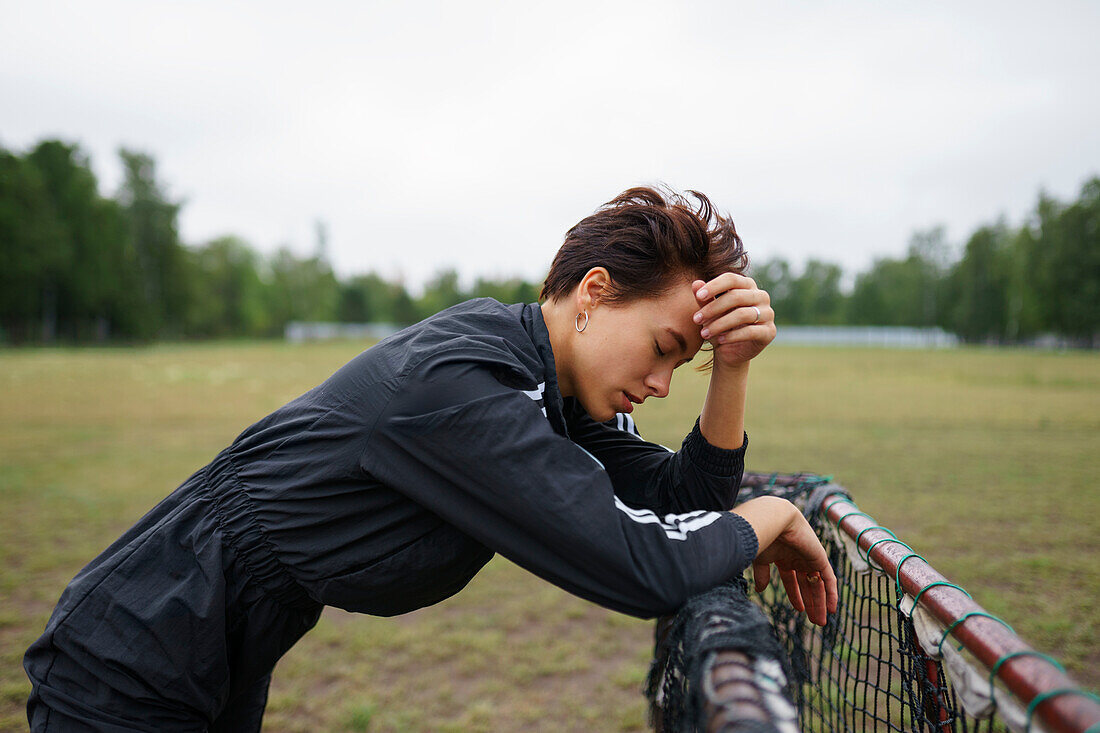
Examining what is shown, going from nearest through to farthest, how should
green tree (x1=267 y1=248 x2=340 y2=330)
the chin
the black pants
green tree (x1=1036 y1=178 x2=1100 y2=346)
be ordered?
the black pants → the chin → green tree (x1=1036 y1=178 x2=1100 y2=346) → green tree (x1=267 y1=248 x2=340 y2=330)

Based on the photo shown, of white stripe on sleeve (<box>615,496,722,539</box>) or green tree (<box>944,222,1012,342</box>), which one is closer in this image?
white stripe on sleeve (<box>615,496,722,539</box>)

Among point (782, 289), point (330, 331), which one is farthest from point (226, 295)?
point (782, 289)

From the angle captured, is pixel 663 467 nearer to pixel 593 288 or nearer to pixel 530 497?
pixel 593 288

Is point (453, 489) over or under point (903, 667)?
over

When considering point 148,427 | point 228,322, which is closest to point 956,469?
point 148,427

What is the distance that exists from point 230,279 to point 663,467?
7991cm

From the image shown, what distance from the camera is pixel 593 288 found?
155 centimetres

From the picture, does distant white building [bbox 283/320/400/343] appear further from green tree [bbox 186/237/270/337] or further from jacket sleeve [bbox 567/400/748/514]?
jacket sleeve [bbox 567/400/748/514]

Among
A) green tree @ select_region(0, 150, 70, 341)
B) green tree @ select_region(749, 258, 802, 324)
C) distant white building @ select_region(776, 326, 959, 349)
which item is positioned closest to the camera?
green tree @ select_region(0, 150, 70, 341)

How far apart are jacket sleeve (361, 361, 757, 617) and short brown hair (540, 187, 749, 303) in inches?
17.2

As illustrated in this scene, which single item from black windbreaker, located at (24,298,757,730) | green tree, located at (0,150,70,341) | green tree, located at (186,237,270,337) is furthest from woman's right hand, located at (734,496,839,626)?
green tree, located at (186,237,270,337)

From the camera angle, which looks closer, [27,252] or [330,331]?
[27,252]

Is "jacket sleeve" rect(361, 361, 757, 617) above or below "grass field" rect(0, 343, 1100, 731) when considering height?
above

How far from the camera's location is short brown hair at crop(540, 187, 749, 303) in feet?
4.94
